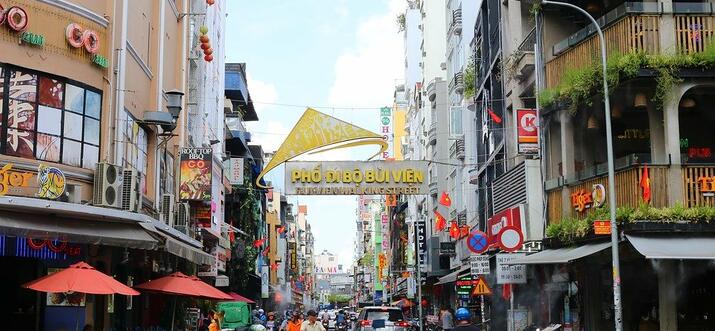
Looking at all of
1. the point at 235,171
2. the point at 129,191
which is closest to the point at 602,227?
the point at 129,191

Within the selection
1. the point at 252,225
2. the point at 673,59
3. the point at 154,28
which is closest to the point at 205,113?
the point at 154,28

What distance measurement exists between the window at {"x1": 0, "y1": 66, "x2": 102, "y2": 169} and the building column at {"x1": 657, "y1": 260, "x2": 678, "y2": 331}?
13.0 m

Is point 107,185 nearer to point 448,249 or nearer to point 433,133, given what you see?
point 448,249

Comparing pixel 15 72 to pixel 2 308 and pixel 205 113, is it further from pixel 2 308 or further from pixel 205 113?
pixel 205 113

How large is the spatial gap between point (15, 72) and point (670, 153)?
14095 mm

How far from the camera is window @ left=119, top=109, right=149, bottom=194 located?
2067 centimetres

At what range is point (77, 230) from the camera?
642 inches

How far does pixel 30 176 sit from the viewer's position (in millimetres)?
16641

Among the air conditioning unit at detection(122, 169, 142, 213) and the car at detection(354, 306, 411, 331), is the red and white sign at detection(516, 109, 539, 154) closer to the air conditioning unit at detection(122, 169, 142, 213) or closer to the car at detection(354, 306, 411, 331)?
the car at detection(354, 306, 411, 331)

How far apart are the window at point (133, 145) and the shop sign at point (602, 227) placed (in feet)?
34.8

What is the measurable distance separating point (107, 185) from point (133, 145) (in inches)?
146

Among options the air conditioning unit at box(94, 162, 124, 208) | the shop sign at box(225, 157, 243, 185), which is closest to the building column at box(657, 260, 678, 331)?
the air conditioning unit at box(94, 162, 124, 208)

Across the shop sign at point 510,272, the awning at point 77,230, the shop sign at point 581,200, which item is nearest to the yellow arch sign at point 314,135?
the shop sign at point 510,272

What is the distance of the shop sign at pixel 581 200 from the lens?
2114 cm
